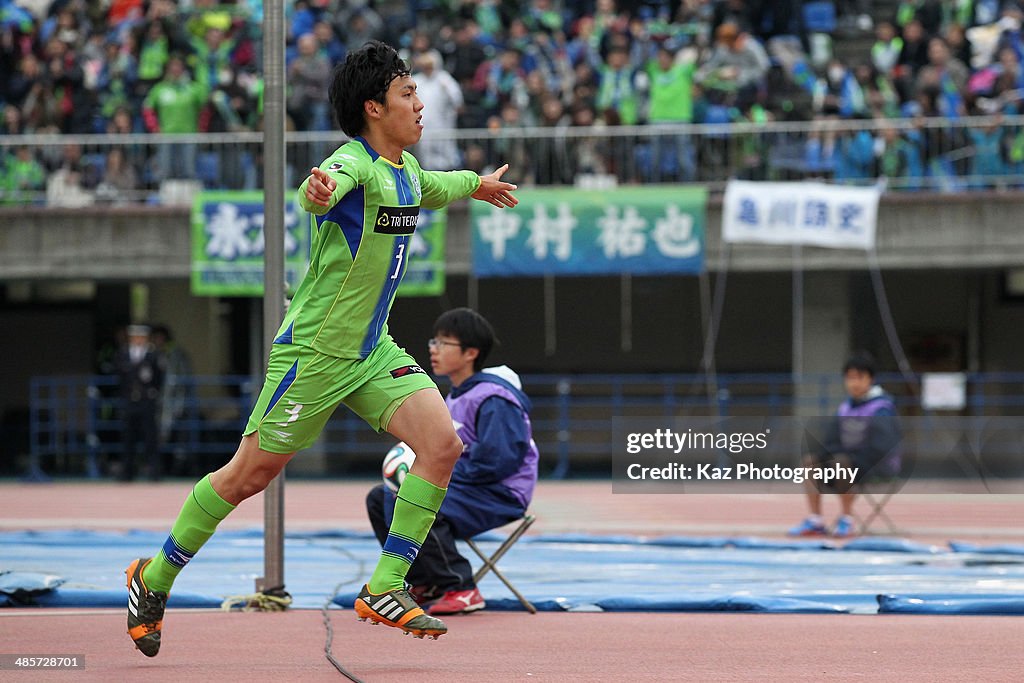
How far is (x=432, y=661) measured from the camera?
5.93 metres

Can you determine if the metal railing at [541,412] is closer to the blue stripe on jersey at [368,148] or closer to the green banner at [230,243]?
the green banner at [230,243]

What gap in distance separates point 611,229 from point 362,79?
41.7 ft

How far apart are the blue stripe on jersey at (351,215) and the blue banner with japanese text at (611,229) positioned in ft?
42.0

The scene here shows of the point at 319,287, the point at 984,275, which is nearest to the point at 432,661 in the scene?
the point at 319,287

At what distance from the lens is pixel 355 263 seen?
5629 millimetres

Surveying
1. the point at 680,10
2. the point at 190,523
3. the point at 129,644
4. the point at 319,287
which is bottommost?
A: the point at 129,644

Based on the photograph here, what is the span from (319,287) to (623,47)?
572 inches

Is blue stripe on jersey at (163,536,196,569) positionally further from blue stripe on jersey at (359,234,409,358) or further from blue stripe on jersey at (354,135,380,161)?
blue stripe on jersey at (354,135,380,161)

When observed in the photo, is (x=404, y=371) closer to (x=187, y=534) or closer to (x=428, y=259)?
(x=187, y=534)

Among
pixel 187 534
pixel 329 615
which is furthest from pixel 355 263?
pixel 329 615

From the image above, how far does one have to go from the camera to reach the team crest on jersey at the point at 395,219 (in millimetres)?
5660

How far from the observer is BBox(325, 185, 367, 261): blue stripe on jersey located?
5.60m

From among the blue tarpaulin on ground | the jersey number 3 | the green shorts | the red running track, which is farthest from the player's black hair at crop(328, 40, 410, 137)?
the blue tarpaulin on ground

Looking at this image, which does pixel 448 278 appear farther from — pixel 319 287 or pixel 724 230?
pixel 319 287
